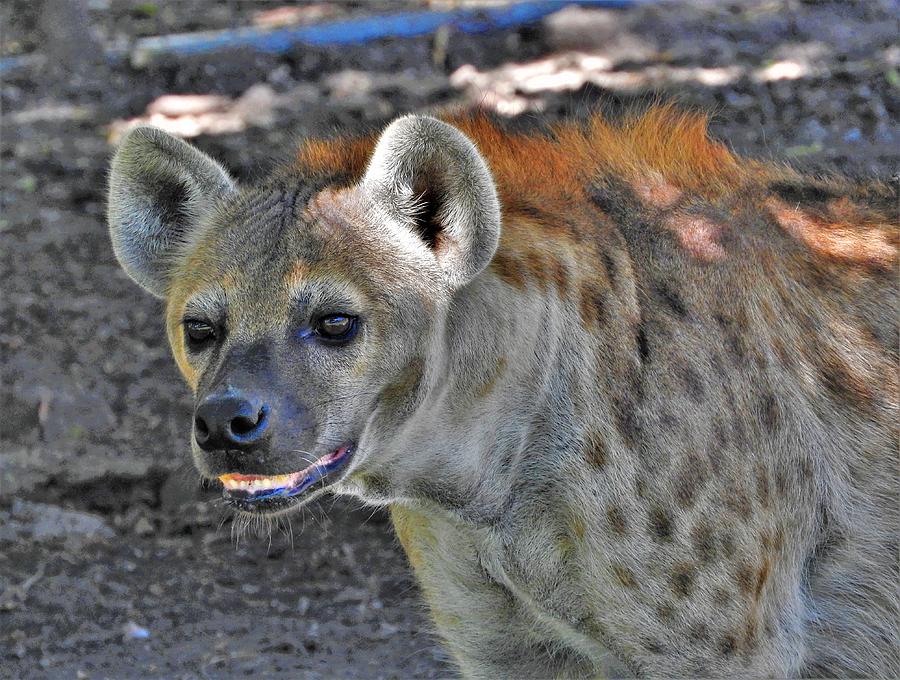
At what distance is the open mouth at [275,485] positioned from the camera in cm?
230

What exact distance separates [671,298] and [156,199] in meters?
1.06

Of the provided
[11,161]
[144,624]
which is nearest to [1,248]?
[11,161]

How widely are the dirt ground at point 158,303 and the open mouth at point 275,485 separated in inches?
23.2

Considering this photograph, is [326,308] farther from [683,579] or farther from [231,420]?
[683,579]

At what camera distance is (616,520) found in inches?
96.3

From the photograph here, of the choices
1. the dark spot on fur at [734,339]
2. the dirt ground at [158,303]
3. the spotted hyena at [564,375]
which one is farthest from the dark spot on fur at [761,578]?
the dirt ground at [158,303]

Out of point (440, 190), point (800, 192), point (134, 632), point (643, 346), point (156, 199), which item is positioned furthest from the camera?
point (134, 632)

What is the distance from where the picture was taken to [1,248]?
5.20m

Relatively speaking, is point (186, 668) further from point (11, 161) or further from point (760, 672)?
point (11, 161)

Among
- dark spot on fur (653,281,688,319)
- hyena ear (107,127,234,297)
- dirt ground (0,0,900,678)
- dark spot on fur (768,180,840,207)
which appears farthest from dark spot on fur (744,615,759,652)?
hyena ear (107,127,234,297)

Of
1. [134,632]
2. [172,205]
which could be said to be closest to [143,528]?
[134,632]

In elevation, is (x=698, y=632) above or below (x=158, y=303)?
above

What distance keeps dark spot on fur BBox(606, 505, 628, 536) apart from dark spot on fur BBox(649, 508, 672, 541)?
50 millimetres

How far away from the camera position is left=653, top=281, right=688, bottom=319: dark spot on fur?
8.39ft
